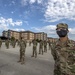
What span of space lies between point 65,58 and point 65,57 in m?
0.02

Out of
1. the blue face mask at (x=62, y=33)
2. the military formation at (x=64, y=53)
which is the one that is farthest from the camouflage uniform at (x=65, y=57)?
the blue face mask at (x=62, y=33)

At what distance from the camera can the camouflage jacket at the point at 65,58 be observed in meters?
3.20

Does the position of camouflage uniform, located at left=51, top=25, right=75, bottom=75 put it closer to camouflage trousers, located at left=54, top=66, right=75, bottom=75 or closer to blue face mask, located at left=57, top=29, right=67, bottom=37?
camouflage trousers, located at left=54, top=66, right=75, bottom=75

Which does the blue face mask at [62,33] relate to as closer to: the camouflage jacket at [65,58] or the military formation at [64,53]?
the military formation at [64,53]

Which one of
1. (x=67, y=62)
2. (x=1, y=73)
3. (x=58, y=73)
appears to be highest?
(x=67, y=62)

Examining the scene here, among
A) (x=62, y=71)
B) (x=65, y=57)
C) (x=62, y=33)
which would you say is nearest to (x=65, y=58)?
(x=65, y=57)

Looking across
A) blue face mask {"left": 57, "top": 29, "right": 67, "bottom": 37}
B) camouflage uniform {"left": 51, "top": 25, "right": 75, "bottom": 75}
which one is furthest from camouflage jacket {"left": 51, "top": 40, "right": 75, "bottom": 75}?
blue face mask {"left": 57, "top": 29, "right": 67, "bottom": 37}

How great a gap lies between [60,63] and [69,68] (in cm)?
19

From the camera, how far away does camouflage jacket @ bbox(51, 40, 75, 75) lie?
10.5ft

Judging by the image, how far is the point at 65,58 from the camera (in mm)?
3227

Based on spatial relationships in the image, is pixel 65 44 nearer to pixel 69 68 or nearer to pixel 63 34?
pixel 63 34

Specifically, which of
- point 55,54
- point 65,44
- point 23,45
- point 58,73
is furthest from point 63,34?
point 23,45

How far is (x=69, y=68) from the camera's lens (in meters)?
3.19

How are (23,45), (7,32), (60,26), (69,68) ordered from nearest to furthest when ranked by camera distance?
(69,68), (60,26), (23,45), (7,32)
